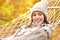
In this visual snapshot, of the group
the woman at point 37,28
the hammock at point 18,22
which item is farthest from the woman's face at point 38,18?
the hammock at point 18,22

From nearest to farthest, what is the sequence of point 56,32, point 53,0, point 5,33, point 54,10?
point 5,33 < point 54,10 < point 53,0 < point 56,32

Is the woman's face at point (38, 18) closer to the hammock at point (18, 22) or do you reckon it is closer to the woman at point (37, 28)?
the woman at point (37, 28)

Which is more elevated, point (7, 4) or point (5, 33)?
point (7, 4)

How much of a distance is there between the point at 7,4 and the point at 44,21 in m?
4.83

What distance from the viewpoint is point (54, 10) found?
3.62 meters

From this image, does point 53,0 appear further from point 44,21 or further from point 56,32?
point 56,32

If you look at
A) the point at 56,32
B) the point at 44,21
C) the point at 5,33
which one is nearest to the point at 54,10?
the point at 5,33

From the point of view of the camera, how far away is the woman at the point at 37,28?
2494mm

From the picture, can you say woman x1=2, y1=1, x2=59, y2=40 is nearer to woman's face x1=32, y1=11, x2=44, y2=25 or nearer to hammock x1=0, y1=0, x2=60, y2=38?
woman's face x1=32, y1=11, x2=44, y2=25

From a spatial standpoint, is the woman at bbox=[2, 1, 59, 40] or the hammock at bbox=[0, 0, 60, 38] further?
the hammock at bbox=[0, 0, 60, 38]

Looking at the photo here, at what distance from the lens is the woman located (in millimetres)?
2494

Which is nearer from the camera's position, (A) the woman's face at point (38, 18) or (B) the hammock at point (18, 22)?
(A) the woman's face at point (38, 18)

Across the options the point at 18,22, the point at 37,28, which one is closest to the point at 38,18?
the point at 37,28

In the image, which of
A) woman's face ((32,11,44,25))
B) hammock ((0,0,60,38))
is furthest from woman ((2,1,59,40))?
A: hammock ((0,0,60,38))
